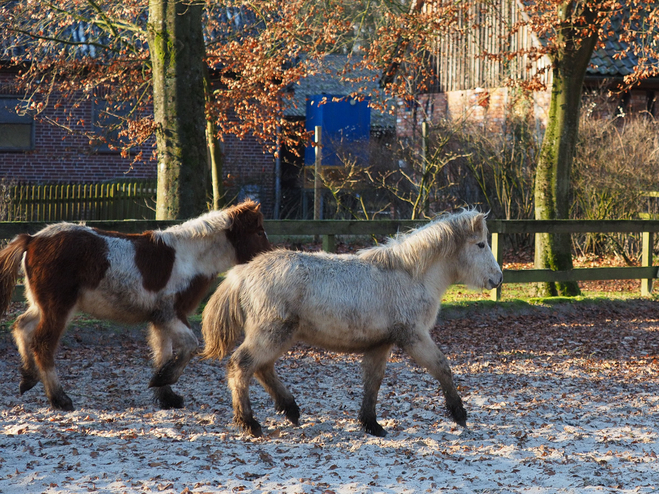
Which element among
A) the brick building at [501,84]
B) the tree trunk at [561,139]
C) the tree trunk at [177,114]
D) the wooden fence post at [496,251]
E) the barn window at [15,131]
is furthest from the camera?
the barn window at [15,131]

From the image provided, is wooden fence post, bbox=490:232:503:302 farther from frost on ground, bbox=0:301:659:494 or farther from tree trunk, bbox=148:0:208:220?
tree trunk, bbox=148:0:208:220

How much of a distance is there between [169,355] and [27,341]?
109cm

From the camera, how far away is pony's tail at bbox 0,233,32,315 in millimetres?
5809

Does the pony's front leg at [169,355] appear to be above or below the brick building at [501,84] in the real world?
below

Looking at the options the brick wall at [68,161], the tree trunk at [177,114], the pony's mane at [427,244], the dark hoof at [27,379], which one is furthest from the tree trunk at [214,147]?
the pony's mane at [427,244]

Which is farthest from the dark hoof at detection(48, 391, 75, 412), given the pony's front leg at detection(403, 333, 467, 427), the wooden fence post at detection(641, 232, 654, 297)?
the wooden fence post at detection(641, 232, 654, 297)

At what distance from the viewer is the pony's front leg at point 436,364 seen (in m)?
5.33

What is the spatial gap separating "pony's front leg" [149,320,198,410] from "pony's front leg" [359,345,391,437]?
1.38m

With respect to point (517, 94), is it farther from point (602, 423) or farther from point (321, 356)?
point (602, 423)

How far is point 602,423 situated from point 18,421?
4337mm

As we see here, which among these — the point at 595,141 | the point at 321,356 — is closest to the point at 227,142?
the point at 595,141

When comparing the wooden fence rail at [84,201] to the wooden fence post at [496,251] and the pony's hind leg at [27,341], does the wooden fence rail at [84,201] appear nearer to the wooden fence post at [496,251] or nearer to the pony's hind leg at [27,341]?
the wooden fence post at [496,251]

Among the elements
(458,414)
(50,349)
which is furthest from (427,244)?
(50,349)

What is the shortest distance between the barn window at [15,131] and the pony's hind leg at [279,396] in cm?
1640
